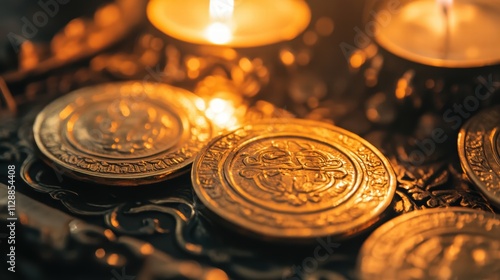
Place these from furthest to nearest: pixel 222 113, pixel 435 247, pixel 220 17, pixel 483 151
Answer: pixel 220 17 < pixel 222 113 < pixel 483 151 < pixel 435 247

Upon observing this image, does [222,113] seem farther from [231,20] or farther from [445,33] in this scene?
[445,33]

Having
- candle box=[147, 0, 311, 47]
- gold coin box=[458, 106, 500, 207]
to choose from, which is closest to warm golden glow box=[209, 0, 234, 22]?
candle box=[147, 0, 311, 47]

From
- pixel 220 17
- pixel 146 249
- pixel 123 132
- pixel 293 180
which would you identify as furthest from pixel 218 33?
pixel 146 249

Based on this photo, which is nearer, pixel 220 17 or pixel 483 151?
pixel 483 151

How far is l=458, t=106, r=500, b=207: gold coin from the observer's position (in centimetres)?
77

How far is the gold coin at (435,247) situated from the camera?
2.15 feet

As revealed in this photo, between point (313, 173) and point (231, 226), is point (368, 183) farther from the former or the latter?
point (231, 226)

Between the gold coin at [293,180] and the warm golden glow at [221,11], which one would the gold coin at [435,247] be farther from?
the warm golden glow at [221,11]

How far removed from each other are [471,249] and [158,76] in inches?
25.0

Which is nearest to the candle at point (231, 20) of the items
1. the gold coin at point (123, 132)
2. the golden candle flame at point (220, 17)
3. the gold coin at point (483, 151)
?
the golden candle flame at point (220, 17)

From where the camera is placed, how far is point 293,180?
78 cm

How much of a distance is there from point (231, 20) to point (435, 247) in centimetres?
59

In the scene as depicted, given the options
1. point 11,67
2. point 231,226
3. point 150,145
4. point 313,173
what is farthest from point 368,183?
point 11,67

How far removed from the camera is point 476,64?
2.80 feet
